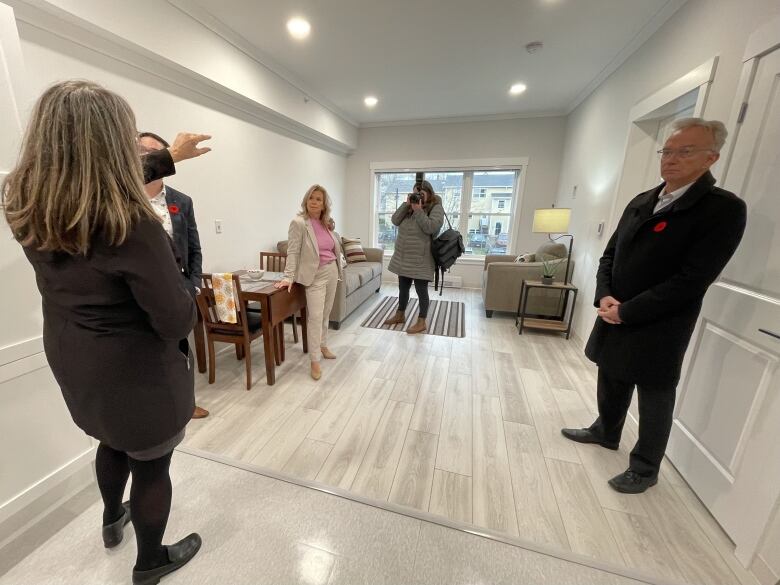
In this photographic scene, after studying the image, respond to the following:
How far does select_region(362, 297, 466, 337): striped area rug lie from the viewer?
352cm

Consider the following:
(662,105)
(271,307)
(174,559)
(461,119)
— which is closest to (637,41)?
(662,105)

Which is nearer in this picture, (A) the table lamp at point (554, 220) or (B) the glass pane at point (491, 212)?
(A) the table lamp at point (554, 220)

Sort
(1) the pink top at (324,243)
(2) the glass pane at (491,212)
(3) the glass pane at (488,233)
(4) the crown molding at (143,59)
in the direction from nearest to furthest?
(4) the crown molding at (143,59) → (1) the pink top at (324,243) → (2) the glass pane at (491,212) → (3) the glass pane at (488,233)

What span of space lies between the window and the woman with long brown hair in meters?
4.97

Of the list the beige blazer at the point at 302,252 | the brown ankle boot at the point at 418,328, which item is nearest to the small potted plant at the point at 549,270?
the brown ankle boot at the point at 418,328

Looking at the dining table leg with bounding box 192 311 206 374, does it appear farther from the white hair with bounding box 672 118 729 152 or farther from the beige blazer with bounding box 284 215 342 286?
the white hair with bounding box 672 118 729 152

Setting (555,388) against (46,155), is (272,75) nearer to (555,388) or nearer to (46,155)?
(46,155)

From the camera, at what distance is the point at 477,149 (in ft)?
16.4

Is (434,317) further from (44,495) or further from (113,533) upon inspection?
(44,495)

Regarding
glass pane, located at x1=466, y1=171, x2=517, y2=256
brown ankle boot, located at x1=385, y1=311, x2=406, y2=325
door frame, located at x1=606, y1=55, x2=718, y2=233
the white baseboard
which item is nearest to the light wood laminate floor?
the white baseboard

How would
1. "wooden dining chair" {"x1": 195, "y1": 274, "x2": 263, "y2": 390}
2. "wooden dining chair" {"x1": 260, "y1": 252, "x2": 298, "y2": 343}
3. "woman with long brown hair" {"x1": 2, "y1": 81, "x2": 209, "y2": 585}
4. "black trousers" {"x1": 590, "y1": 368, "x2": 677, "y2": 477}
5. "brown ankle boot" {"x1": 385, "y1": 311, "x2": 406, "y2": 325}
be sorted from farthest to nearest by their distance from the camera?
"brown ankle boot" {"x1": 385, "y1": 311, "x2": 406, "y2": 325} < "wooden dining chair" {"x1": 260, "y1": 252, "x2": 298, "y2": 343} < "wooden dining chair" {"x1": 195, "y1": 274, "x2": 263, "y2": 390} < "black trousers" {"x1": 590, "y1": 368, "x2": 677, "y2": 477} < "woman with long brown hair" {"x1": 2, "y1": 81, "x2": 209, "y2": 585}

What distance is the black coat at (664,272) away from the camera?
1.21 metres

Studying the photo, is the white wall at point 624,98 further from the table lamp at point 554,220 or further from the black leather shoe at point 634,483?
the black leather shoe at point 634,483

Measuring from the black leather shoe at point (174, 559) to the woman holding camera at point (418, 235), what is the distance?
2451 millimetres
